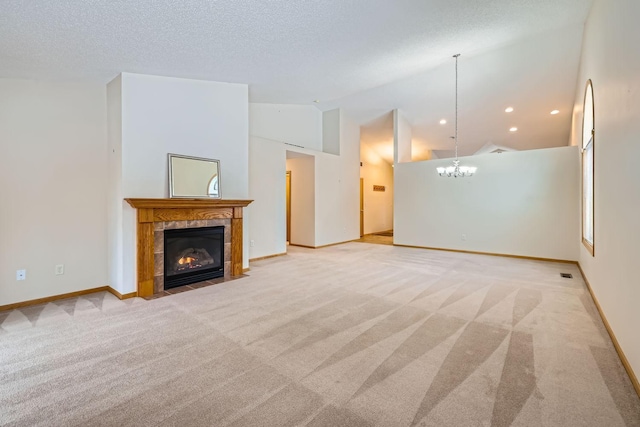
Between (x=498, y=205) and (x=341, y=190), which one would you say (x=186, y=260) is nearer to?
(x=341, y=190)

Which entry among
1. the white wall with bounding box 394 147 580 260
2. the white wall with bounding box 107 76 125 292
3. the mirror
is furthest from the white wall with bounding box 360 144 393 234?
the white wall with bounding box 107 76 125 292

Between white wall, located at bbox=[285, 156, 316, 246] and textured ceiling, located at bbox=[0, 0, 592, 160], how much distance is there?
2004 mm

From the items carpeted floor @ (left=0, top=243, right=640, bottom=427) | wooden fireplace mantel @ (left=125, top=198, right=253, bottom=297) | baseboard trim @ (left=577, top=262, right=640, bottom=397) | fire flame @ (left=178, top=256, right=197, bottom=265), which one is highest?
wooden fireplace mantel @ (left=125, top=198, right=253, bottom=297)

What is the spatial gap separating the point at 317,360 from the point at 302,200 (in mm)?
6059

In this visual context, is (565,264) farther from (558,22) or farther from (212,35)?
(212,35)

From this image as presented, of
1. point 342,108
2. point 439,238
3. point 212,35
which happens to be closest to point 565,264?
point 439,238

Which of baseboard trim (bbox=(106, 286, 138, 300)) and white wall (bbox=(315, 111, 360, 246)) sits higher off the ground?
white wall (bbox=(315, 111, 360, 246))

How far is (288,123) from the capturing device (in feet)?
24.7

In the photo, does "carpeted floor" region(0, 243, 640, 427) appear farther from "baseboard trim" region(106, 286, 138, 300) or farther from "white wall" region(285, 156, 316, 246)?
"white wall" region(285, 156, 316, 246)

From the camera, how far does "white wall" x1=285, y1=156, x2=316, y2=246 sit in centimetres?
780

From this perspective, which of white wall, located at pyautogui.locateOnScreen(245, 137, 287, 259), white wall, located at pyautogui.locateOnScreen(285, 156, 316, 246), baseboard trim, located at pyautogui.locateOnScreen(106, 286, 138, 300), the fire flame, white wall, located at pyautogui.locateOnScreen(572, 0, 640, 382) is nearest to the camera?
white wall, located at pyautogui.locateOnScreen(572, 0, 640, 382)

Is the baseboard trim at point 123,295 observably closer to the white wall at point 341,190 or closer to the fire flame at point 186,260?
the fire flame at point 186,260

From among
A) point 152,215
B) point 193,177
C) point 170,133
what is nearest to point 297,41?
point 170,133

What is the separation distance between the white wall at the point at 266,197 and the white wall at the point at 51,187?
2.69m
